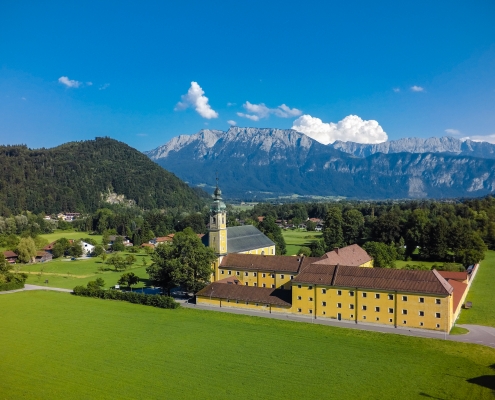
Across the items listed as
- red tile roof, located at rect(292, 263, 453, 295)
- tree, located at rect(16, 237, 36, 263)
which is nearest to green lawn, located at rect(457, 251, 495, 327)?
red tile roof, located at rect(292, 263, 453, 295)

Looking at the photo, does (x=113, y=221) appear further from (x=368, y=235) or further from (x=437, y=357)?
(x=437, y=357)

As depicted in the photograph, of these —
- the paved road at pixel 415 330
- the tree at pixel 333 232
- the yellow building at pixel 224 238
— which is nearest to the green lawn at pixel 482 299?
the paved road at pixel 415 330

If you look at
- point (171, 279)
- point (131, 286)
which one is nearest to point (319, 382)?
point (171, 279)

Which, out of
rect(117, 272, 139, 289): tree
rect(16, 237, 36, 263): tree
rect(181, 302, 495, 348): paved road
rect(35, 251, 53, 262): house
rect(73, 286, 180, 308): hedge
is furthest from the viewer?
rect(35, 251, 53, 262): house

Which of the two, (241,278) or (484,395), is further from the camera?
(241,278)

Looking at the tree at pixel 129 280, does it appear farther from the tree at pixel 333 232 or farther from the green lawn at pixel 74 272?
the tree at pixel 333 232

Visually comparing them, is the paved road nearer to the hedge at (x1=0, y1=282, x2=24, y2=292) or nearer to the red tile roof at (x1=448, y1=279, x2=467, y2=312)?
the red tile roof at (x1=448, y1=279, x2=467, y2=312)
